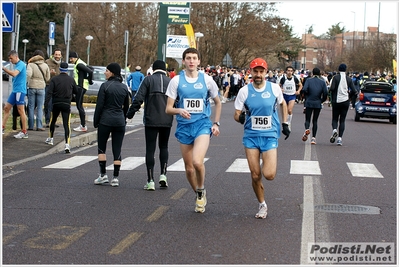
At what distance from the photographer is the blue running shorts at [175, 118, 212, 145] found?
10039mm

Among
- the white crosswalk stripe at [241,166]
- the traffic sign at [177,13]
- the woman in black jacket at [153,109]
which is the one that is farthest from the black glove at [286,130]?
the traffic sign at [177,13]

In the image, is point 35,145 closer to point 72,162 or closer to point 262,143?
point 72,162

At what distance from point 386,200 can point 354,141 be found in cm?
1044

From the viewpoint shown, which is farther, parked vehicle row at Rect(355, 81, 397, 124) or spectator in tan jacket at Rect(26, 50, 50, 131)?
parked vehicle row at Rect(355, 81, 397, 124)

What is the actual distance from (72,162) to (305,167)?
419 centimetres

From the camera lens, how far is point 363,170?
14820mm

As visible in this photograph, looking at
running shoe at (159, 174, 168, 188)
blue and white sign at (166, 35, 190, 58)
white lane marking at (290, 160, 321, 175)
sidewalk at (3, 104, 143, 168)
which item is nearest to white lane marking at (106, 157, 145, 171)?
sidewalk at (3, 104, 143, 168)

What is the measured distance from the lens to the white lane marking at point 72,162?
47.9 ft

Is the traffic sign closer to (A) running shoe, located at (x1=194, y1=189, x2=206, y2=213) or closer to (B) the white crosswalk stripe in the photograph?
(B) the white crosswalk stripe

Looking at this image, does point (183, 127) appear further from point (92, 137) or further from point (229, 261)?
point (92, 137)

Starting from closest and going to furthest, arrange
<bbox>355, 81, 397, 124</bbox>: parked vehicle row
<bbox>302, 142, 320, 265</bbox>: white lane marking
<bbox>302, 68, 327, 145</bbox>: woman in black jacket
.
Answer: <bbox>302, 142, 320, 265</bbox>: white lane marking < <bbox>302, 68, 327, 145</bbox>: woman in black jacket < <bbox>355, 81, 397, 124</bbox>: parked vehicle row

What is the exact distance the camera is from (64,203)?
34.4 ft

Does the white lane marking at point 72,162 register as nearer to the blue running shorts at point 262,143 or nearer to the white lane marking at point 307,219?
the white lane marking at point 307,219

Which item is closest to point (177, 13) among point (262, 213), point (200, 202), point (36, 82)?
point (36, 82)
